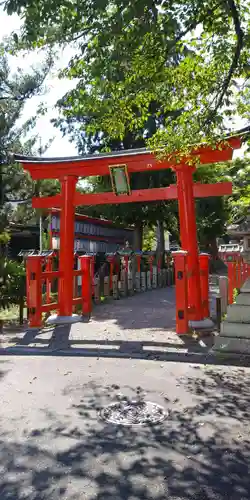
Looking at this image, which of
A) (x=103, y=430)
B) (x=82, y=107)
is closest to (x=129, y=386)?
(x=103, y=430)

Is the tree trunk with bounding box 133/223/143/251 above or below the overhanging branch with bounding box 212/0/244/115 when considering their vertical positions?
below

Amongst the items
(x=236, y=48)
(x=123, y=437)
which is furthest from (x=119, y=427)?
(x=236, y=48)

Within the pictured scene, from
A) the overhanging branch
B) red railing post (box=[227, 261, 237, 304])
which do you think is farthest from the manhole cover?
red railing post (box=[227, 261, 237, 304])

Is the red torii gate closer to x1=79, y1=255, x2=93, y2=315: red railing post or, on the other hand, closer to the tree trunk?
x1=79, y1=255, x2=93, y2=315: red railing post

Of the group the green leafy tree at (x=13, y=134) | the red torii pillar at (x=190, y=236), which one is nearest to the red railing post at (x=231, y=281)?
the red torii pillar at (x=190, y=236)

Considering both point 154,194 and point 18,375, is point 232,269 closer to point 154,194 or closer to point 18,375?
point 154,194

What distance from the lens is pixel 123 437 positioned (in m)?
3.88

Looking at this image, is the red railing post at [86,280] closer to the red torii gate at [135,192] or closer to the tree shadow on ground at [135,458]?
the red torii gate at [135,192]

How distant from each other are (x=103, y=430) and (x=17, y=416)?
104cm

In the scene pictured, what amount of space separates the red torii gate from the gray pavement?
221 cm

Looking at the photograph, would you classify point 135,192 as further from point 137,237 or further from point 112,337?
point 137,237

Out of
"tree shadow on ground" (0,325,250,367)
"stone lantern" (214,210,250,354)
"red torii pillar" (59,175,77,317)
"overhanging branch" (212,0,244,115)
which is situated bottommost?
"tree shadow on ground" (0,325,250,367)

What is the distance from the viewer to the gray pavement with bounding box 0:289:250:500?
3066mm

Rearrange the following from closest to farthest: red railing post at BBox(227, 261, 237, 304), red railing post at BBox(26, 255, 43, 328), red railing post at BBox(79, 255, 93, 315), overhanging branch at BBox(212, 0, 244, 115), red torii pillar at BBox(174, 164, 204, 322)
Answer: overhanging branch at BBox(212, 0, 244, 115) < red torii pillar at BBox(174, 164, 204, 322) < red railing post at BBox(26, 255, 43, 328) < red railing post at BBox(227, 261, 237, 304) < red railing post at BBox(79, 255, 93, 315)
